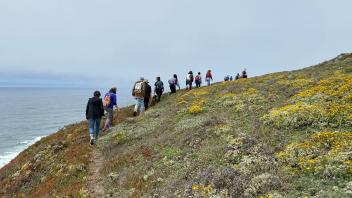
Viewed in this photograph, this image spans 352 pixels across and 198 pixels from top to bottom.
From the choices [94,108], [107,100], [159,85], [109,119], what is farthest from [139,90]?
[94,108]

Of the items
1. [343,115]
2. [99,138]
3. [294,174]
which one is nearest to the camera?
[294,174]

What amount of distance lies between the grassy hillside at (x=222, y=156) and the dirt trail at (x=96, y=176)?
0.24m

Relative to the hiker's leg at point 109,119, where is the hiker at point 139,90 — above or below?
above

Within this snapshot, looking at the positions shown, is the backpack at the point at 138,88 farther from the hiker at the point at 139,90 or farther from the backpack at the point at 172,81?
the backpack at the point at 172,81

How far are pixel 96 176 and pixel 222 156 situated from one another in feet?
22.0

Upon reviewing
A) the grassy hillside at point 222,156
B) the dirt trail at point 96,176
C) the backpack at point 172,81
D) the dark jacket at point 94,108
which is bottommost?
the dirt trail at point 96,176

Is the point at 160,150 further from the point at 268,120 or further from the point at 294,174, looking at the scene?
the point at 294,174

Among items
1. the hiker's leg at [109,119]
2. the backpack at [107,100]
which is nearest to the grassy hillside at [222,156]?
the hiker's leg at [109,119]

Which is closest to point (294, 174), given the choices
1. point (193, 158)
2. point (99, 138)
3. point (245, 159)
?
point (245, 159)

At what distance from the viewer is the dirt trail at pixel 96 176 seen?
1438 cm

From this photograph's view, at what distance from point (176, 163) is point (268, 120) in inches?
233

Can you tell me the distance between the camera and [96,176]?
16.8 metres

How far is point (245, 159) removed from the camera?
41.7ft

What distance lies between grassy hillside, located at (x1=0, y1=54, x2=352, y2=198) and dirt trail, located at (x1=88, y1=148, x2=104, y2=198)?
0.79 feet
